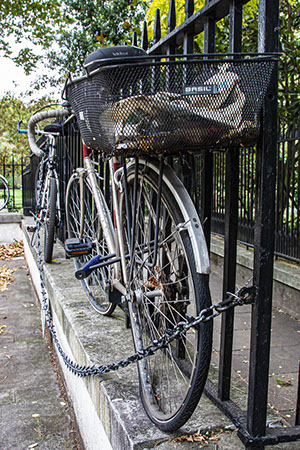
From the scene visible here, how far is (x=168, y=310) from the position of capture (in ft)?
7.03

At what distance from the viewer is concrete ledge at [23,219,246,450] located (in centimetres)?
166

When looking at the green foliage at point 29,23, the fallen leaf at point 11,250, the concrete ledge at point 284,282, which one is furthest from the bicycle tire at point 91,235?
the green foliage at point 29,23

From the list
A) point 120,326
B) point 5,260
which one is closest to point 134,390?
point 120,326

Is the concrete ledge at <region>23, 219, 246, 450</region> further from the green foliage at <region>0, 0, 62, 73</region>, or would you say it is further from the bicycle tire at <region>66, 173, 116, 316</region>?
the green foliage at <region>0, 0, 62, 73</region>

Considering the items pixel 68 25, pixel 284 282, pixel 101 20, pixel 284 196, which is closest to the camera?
pixel 284 282

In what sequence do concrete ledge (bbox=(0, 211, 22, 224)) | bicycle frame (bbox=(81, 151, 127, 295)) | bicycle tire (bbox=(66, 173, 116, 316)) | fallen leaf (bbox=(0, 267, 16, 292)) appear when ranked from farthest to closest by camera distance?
1. concrete ledge (bbox=(0, 211, 22, 224))
2. fallen leaf (bbox=(0, 267, 16, 292))
3. bicycle tire (bbox=(66, 173, 116, 316))
4. bicycle frame (bbox=(81, 151, 127, 295))

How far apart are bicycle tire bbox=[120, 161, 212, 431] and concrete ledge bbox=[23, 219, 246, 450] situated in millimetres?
77

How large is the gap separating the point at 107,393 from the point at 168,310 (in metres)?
0.46

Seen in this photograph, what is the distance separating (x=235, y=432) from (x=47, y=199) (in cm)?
371

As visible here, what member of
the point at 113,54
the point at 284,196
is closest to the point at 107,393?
the point at 113,54

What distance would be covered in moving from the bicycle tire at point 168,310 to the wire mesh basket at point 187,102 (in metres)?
0.32

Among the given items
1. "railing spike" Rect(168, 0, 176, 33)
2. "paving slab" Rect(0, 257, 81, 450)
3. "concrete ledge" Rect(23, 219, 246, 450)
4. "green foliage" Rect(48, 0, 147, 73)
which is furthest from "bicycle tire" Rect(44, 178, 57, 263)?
"green foliage" Rect(48, 0, 147, 73)

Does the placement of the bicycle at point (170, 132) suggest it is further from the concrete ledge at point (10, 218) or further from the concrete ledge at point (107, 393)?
the concrete ledge at point (10, 218)

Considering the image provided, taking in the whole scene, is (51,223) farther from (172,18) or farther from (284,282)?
(172,18)
